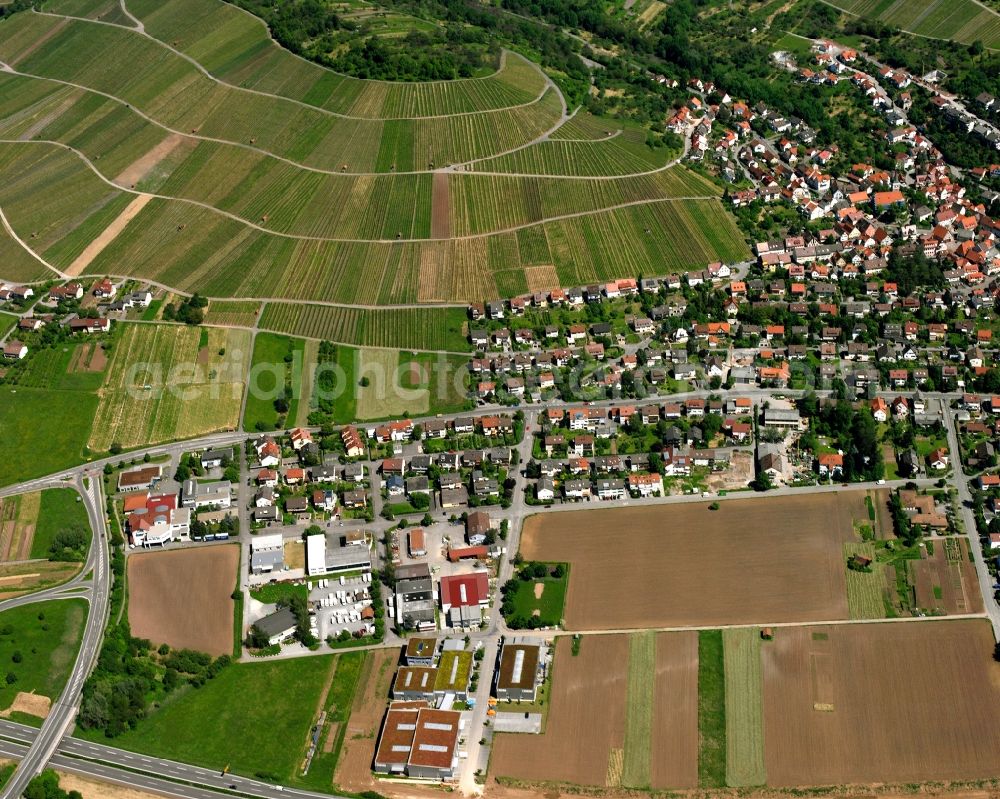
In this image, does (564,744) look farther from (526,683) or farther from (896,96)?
(896,96)

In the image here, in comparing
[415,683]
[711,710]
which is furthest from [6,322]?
[711,710]

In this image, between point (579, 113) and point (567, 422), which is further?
point (579, 113)

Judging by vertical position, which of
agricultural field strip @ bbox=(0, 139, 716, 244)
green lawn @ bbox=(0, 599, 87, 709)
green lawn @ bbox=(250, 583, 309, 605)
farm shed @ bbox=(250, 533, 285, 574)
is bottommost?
green lawn @ bbox=(0, 599, 87, 709)

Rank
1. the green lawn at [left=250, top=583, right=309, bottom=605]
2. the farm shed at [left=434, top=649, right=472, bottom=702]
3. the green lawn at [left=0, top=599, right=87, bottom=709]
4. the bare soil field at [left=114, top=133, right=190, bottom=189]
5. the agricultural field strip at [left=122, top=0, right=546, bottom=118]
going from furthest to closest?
the agricultural field strip at [left=122, top=0, right=546, bottom=118], the bare soil field at [left=114, top=133, right=190, bottom=189], the green lawn at [left=250, top=583, right=309, bottom=605], the green lawn at [left=0, top=599, right=87, bottom=709], the farm shed at [left=434, top=649, right=472, bottom=702]

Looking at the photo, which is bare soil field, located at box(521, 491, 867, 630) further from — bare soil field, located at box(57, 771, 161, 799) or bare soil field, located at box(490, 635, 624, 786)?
bare soil field, located at box(57, 771, 161, 799)

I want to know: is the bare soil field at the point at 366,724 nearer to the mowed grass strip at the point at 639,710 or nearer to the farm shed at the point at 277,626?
the farm shed at the point at 277,626

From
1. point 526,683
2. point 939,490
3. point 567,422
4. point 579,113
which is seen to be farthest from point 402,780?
point 579,113

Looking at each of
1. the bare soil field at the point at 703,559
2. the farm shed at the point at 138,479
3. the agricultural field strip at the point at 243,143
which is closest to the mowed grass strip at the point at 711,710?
the bare soil field at the point at 703,559

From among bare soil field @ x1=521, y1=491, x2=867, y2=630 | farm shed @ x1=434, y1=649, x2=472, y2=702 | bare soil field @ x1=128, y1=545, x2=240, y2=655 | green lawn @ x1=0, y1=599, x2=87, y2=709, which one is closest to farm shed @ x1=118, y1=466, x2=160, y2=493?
bare soil field @ x1=128, y1=545, x2=240, y2=655
